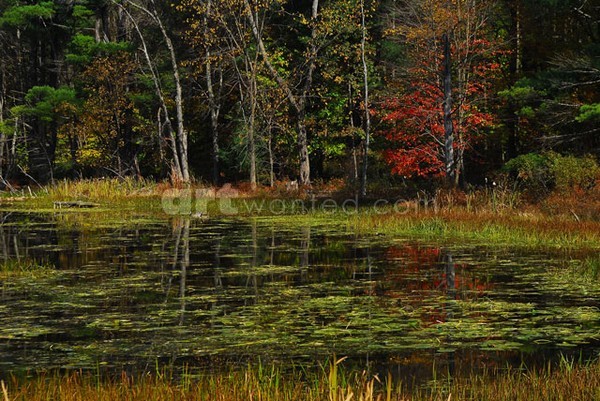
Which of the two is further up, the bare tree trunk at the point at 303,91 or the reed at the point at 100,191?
the bare tree trunk at the point at 303,91

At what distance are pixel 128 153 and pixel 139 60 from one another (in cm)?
662

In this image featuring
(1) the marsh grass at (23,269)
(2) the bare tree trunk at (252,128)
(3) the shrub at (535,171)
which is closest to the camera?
(1) the marsh grass at (23,269)

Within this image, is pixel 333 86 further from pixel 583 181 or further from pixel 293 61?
pixel 583 181

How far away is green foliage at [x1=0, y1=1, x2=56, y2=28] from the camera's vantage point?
46906 millimetres

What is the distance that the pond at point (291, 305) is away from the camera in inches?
341

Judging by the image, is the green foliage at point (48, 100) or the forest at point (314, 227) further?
the green foliage at point (48, 100)

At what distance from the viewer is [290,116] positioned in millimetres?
46781

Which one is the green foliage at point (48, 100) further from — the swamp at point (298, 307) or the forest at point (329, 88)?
the swamp at point (298, 307)

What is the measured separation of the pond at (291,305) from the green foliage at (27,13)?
30.2 m

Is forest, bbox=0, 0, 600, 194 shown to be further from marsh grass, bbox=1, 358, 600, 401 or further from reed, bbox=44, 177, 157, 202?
marsh grass, bbox=1, 358, 600, 401

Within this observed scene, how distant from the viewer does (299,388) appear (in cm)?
636

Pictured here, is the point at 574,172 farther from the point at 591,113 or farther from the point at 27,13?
the point at 27,13

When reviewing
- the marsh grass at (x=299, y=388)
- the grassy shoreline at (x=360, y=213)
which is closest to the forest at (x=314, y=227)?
the marsh grass at (x=299, y=388)

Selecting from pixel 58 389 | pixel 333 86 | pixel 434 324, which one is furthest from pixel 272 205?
pixel 58 389
